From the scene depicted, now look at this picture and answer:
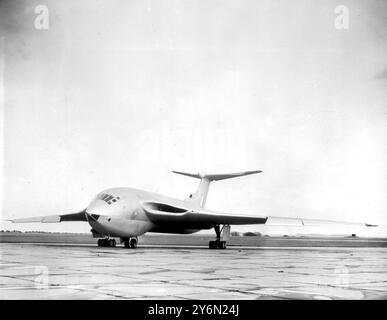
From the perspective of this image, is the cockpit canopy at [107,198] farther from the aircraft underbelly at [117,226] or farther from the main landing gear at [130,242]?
the main landing gear at [130,242]

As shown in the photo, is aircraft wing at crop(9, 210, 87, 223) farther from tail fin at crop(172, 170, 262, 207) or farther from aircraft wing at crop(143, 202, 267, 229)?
tail fin at crop(172, 170, 262, 207)

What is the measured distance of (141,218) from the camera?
26.2m

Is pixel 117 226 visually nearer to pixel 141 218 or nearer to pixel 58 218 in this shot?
pixel 141 218

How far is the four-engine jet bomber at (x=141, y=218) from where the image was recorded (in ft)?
79.7

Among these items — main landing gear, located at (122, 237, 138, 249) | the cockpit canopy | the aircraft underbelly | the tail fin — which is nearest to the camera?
the aircraft underbelly

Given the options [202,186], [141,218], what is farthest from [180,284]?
[202,186]

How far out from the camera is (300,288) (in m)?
8.91

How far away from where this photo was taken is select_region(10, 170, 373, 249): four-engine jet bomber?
24.3 m

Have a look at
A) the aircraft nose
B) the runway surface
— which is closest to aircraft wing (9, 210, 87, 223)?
the aircraft nose

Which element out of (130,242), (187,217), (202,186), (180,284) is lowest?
(130,242)

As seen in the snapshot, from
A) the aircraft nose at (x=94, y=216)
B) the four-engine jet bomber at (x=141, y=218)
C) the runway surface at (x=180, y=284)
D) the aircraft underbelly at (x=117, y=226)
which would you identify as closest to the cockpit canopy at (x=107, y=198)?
the four-engine jet bomber at (x=141, y=218)
